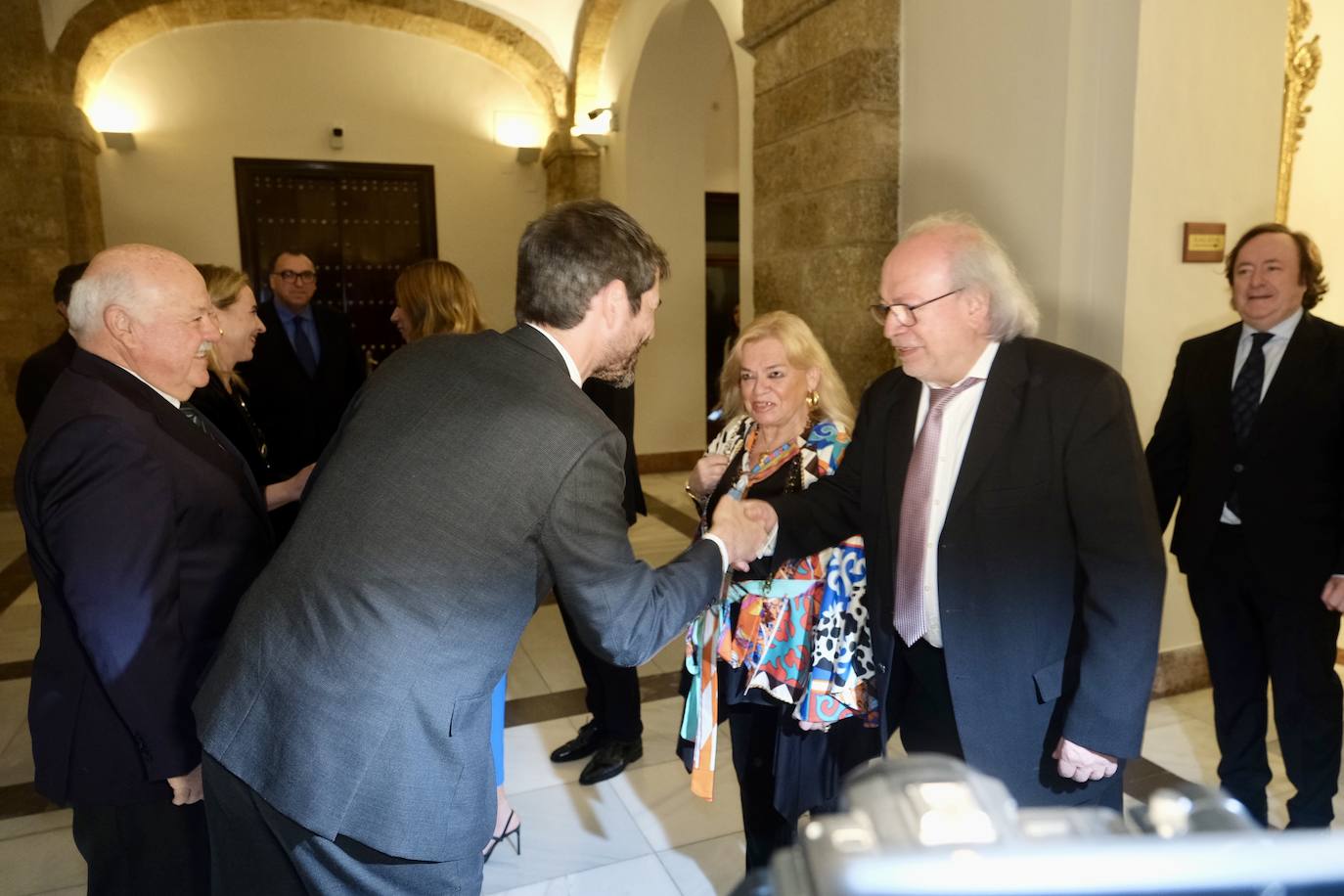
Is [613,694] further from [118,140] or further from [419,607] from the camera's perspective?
[118,140]

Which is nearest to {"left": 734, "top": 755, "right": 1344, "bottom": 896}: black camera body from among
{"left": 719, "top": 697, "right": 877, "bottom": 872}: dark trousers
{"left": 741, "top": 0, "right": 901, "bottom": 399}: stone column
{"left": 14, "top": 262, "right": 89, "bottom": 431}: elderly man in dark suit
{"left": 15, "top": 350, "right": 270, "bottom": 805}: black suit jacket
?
{"left": 15, "top": 350, "right": 270, "bottom": 805}: black suit jacket

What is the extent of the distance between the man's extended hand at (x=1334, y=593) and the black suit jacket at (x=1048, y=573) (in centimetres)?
115

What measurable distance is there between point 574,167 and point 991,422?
301 inches

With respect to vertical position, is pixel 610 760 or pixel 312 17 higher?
pixel 312 17

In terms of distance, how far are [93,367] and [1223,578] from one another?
2803 millimetres

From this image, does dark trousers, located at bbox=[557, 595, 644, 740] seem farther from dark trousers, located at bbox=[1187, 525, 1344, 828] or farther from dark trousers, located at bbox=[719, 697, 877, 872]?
dark trousers, located at bbox=[1187, 525, 1344, 828]

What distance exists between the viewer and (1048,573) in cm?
158

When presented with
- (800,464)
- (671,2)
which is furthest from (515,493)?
(671,2)

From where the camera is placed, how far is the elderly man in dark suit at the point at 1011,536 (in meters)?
1.51

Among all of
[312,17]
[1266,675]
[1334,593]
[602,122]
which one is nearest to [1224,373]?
[1334,593]

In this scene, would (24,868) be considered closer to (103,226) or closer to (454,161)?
(103,226)

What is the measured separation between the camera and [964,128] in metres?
3.38

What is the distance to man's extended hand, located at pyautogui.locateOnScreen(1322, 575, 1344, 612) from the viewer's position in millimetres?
2273

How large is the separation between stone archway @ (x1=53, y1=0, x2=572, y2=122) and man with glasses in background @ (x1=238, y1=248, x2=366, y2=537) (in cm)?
562
